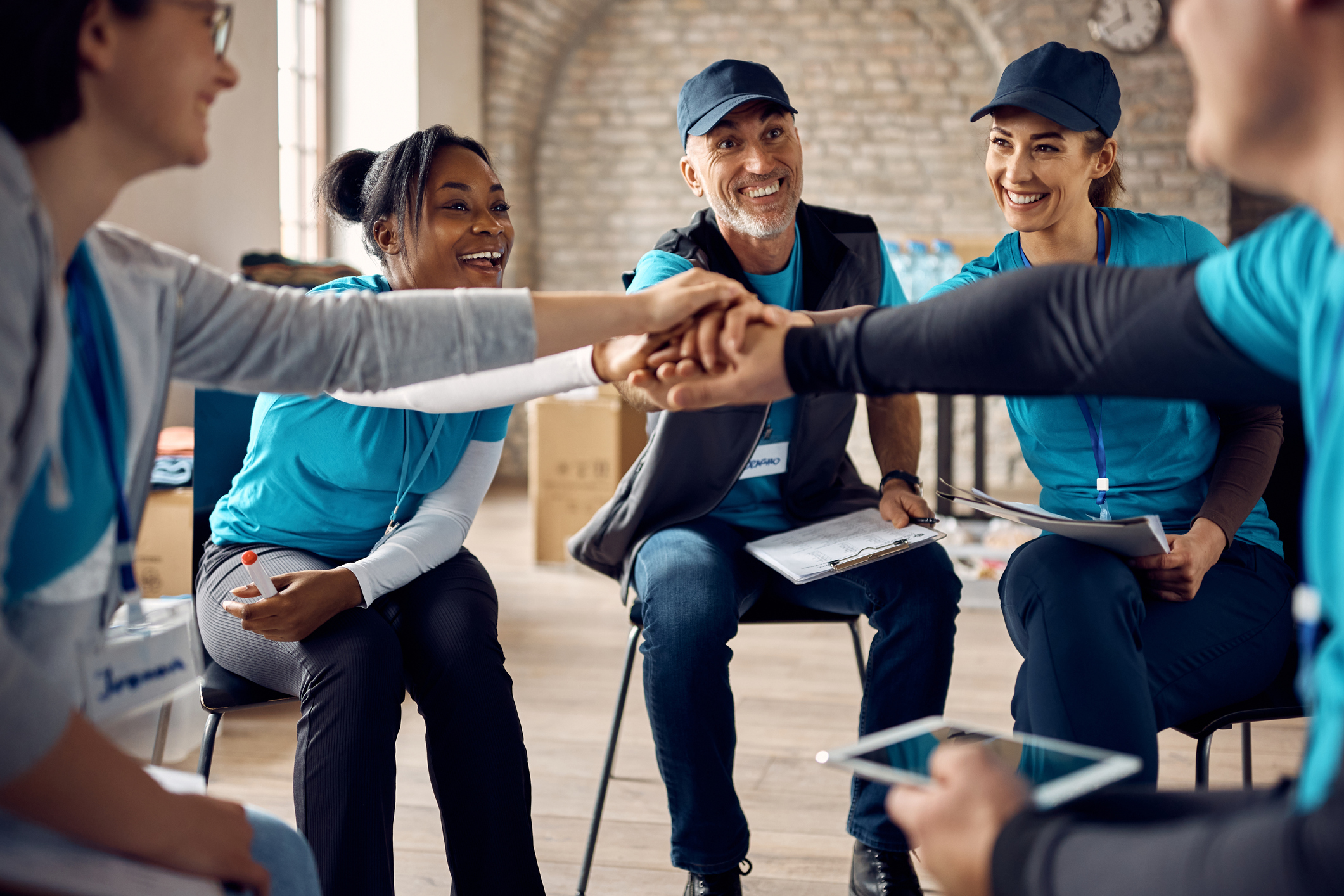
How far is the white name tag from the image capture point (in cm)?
88

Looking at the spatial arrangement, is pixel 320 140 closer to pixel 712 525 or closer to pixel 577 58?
pixel 577 58

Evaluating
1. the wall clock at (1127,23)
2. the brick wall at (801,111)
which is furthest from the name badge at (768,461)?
the wall clock at (1127,23)

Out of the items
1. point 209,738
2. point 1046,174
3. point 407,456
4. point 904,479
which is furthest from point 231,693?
point 1046,174

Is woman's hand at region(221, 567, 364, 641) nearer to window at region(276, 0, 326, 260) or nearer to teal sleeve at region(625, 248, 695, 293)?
teal sleeve at region(625, 248, 695, 293)

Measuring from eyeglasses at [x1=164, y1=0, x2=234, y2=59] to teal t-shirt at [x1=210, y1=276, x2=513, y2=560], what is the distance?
0.71m

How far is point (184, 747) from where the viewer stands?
123 centimetres

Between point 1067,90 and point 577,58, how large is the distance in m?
5.09

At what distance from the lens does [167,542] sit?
2.28 m

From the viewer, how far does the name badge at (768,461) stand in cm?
188

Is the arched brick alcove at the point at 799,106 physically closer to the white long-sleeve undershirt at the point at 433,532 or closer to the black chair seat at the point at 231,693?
the white long-sleeve undershirt at the point at 433,532

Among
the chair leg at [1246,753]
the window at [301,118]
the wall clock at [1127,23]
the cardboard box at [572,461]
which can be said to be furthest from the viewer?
the wall clock at [1127,23]

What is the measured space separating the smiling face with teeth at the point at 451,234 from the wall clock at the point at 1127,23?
4.93 meters

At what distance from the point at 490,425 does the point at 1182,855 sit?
1.24 metres

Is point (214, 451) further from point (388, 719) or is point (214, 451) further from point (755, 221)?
point (755, 221)
